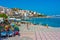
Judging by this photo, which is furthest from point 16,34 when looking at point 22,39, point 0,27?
point 22,39

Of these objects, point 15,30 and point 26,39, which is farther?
point 15,30

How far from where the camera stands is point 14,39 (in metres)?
16.5

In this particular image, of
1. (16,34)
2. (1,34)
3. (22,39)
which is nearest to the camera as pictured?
(22,39)

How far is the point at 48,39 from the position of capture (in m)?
16.5

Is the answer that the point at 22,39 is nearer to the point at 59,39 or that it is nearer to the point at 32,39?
the point at 32,39

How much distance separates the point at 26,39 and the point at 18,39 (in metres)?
0.71

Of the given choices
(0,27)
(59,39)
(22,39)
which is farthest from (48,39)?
(0,27)

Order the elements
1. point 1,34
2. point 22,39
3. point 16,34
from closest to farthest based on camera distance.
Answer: point 22,39 → point 1,34 → point 16,34

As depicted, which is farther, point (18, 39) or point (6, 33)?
point (6, 33)

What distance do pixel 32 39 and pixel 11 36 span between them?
8.96 feet

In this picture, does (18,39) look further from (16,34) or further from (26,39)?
(16,34)

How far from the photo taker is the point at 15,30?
1950 centimetres

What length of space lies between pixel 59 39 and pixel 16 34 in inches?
190

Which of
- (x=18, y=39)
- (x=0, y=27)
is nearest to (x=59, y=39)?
(x=18, y=39)
